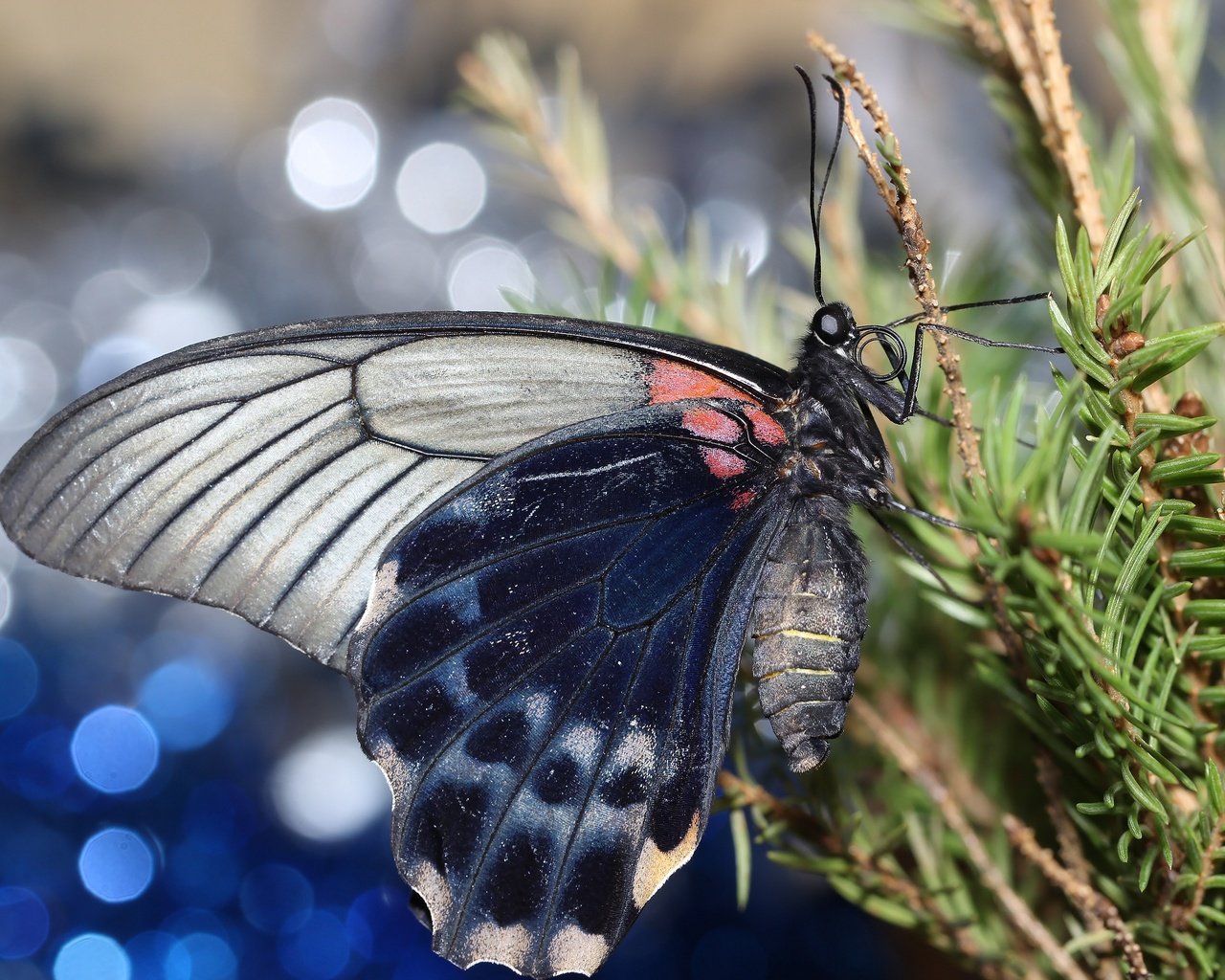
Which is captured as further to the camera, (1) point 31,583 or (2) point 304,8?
(2) point 304,8

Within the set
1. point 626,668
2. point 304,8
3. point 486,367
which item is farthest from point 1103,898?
point 304,8

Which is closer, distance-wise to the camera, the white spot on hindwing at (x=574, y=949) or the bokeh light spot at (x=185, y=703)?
the white spot on hindwing at (x=574, y=949)

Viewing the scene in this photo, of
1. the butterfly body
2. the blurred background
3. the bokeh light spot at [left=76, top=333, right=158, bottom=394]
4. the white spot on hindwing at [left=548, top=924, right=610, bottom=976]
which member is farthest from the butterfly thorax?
the bokeh light spot at [left=76, top=333, right=158, bottom=394]

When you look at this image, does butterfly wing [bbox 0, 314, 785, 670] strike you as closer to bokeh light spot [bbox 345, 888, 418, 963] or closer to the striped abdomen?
the striped abdomen

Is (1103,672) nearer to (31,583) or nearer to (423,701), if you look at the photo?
(423,701)

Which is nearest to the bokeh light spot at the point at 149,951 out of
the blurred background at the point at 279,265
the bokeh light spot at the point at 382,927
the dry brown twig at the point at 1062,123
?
the blurred background at the point at 279,265

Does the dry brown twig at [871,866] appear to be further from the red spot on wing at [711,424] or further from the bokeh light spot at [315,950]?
the bokeh light spot at [315,950]
